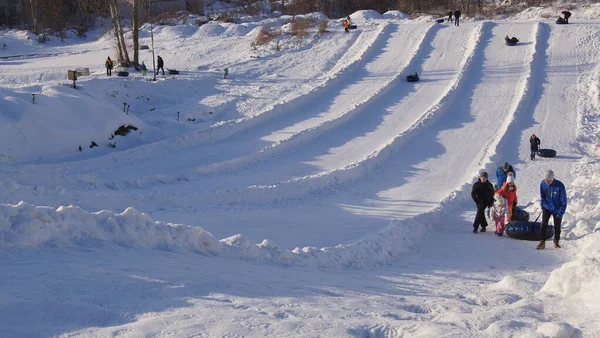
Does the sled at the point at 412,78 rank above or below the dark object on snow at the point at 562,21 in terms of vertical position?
below

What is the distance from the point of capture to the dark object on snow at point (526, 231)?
12.1 metres

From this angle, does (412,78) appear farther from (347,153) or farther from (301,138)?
(347,153)

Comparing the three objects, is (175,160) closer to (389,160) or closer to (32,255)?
(389,160)

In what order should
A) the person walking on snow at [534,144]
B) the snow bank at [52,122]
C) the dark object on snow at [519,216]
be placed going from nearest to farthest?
the dark object on snow at [519,216], the snow bank at [52,122], the person walking on snow at [534,144]

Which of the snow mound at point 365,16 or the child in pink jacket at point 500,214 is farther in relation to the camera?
the snow mound at point 365,16

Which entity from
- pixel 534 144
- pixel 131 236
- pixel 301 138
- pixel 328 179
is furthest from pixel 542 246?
pixel 301 138

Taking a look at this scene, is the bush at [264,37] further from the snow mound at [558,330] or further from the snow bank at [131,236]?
the snow mound at [558,330]

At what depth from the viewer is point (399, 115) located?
83.0 ft

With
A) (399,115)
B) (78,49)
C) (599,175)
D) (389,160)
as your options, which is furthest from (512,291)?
(78,49)

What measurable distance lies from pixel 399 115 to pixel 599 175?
9.70 meters

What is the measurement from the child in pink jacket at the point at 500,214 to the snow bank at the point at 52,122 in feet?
41.1

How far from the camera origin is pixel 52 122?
1972cm

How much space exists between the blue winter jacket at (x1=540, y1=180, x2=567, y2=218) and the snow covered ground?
0.77m

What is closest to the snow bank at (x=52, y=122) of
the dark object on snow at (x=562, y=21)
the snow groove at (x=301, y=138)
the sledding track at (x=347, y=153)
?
the sledding track at (x=347, y=153)
